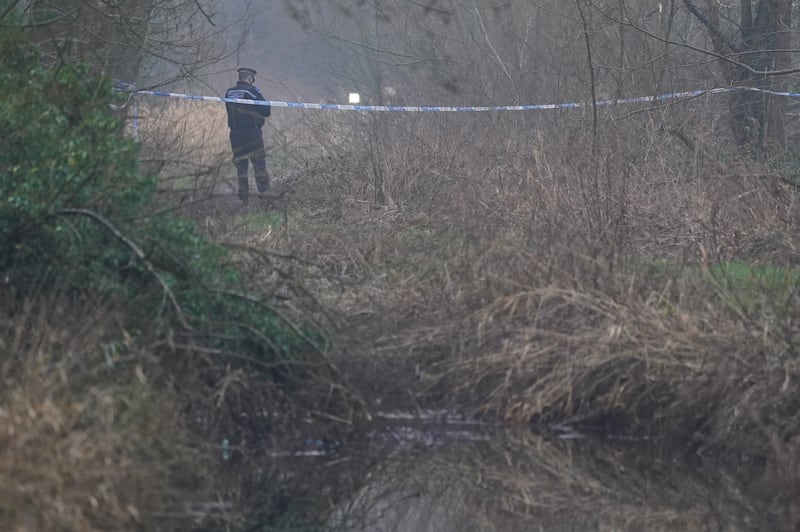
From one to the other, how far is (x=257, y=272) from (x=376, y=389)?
1448mm

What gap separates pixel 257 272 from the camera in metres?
8.95

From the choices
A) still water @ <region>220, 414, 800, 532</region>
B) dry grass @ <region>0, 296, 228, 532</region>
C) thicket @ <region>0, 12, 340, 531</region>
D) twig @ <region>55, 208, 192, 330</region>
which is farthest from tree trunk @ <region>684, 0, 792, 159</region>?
dry grass @ <region>0, 296, 228, 532</region>

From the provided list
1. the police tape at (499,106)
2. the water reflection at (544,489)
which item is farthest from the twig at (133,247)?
the police tape at (499,106)

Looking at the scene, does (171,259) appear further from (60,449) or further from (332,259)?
(332,259)

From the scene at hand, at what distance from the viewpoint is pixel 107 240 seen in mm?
7645

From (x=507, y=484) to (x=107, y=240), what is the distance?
2.97m

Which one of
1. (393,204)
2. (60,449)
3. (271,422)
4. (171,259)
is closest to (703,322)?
(271,422)

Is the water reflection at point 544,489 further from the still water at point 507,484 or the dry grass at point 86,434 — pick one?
the dry grass at point 86,434

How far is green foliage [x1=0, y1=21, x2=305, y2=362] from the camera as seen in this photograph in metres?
7.41

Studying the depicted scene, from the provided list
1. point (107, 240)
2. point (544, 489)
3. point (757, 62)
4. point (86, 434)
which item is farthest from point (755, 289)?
point (757, 62)

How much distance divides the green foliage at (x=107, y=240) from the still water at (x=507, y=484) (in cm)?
88

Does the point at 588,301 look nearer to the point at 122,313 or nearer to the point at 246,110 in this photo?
the point at 122,313

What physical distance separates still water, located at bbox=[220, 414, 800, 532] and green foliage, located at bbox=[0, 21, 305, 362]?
0.88 metres

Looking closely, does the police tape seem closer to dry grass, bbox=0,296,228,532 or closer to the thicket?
the thicket
